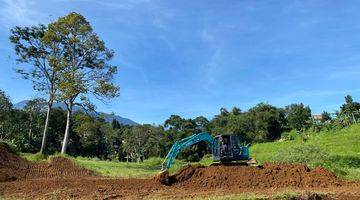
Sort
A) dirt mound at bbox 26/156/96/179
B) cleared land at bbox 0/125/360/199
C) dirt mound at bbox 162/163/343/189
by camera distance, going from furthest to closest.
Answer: dirt mound at bbox 26/156/96/179
dirt mound at bbox 162/163/343/189
cleared land at bbox 0/125/360/199

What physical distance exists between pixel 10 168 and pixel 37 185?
22.6 ft

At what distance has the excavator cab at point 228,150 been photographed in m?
22.4

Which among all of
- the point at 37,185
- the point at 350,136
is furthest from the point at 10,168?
the point at 350,136

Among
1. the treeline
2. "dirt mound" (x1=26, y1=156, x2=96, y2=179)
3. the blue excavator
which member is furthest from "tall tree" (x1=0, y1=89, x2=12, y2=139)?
the blue excavator

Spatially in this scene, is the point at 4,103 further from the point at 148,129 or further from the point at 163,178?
the point at 163,178

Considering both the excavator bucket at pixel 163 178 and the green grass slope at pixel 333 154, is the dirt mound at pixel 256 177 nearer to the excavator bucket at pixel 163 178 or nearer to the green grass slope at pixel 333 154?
the excavator bucket at pixel 163 178

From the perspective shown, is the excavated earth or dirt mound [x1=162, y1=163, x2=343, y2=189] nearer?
the excavated earth

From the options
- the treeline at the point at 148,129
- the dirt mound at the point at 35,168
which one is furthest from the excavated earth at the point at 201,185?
the treeline at the point at 148,129

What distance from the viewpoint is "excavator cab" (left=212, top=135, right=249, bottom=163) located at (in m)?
22.4

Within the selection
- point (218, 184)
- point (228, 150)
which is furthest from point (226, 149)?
point (218, 184)

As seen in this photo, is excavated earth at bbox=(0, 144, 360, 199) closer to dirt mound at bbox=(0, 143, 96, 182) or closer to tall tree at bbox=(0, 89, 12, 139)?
dirt mound at bbox=(0, 143, 96, 182)

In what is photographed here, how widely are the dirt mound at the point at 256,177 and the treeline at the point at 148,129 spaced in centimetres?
3138

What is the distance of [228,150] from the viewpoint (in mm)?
22500

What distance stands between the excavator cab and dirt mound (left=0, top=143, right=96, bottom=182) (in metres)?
6.78
